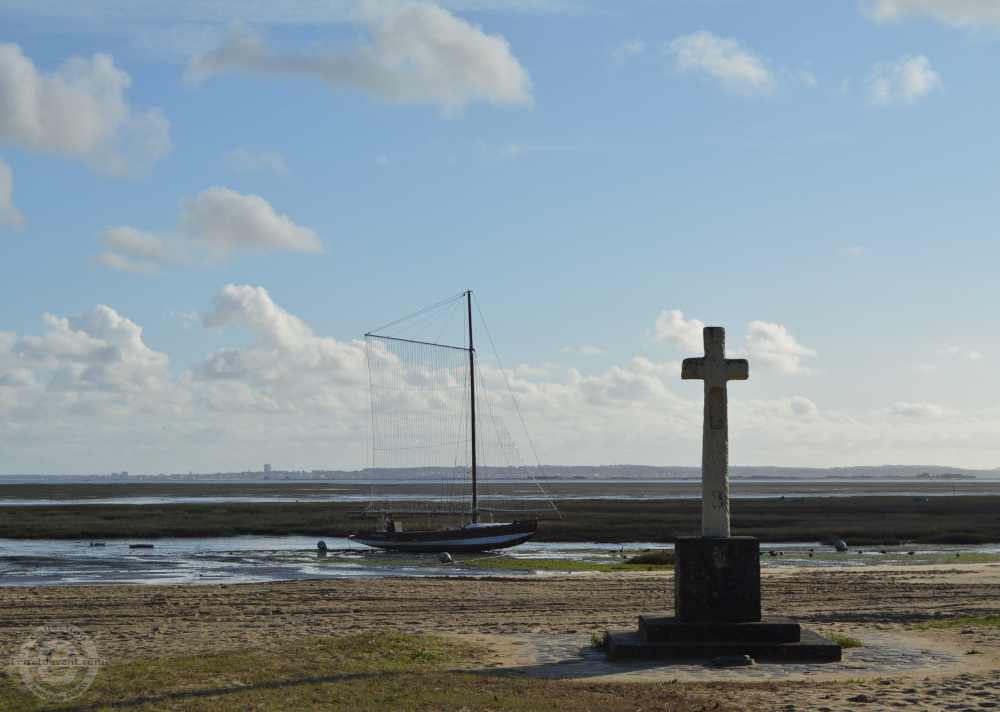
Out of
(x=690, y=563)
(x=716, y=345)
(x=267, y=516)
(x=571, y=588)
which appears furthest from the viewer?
(x=267, y=516)

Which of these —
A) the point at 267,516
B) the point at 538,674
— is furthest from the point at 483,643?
the point at 267,516

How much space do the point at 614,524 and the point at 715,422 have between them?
4688 centimetres

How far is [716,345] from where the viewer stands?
531 inches

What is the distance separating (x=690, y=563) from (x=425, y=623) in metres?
5.93

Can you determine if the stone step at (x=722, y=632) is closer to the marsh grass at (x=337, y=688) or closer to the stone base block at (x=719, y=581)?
the stone base block at (x=719, y=581)

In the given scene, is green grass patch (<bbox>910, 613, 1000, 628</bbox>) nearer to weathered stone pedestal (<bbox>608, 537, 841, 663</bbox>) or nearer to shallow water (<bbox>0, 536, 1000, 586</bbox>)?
weathered stone pedestal (<bbox>608, 537, 841, 663</bbox>)

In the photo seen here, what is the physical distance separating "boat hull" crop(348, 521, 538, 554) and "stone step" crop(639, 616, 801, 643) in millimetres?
31884

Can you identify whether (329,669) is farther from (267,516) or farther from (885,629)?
(267,516)

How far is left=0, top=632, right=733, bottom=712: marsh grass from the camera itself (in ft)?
31.0

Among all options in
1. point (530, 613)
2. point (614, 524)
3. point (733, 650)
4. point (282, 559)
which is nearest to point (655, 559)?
point (282, 559)

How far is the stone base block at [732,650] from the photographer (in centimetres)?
1193

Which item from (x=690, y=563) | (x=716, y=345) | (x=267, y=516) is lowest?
(x=267, y=516)

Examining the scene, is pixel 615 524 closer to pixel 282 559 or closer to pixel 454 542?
pixel 454 542

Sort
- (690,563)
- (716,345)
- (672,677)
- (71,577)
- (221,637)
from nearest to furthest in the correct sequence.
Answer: (672,677) < (690,563) < (716,345) < (221,637) < (71,577)
